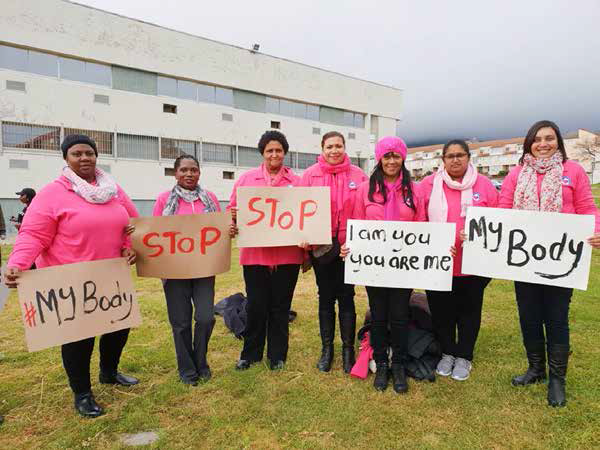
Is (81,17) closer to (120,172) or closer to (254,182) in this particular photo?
(120,172)

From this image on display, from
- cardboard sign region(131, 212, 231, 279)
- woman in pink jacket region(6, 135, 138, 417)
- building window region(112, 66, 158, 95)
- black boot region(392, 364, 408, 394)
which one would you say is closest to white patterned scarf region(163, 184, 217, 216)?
cardboard sign region(131, 212, 231, 279)

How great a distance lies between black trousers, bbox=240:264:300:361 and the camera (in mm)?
3559

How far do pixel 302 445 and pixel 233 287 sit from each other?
5.02 m

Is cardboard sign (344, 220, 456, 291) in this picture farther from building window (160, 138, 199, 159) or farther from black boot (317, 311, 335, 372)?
building window (160, 138, 199, 159)

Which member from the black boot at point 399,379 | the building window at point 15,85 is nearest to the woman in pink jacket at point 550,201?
the black boot at point 399,379

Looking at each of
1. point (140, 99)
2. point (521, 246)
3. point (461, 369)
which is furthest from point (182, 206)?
point (140, 99)

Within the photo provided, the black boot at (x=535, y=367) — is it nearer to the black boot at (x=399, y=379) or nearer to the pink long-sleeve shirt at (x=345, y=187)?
the black boot at (x=399, y=379)

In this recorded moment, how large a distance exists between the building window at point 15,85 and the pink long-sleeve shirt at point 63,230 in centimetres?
1777

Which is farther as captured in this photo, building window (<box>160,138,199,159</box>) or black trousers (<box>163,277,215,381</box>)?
building window (<box>160,138,199,159</box>)

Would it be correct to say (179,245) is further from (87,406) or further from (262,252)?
(87,406)

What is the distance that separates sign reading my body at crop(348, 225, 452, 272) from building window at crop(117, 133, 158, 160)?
18834 mm

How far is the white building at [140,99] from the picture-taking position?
53.4ft

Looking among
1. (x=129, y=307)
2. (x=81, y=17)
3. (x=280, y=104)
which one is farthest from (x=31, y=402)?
(x=280, y=104)

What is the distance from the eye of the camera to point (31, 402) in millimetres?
3160
